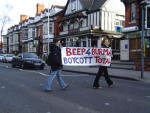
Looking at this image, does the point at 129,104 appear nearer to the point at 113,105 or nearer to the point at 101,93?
the point at 113,105

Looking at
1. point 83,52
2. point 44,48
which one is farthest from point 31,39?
point 83,52

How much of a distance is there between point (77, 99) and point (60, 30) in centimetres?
3167

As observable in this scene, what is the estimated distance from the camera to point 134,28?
21031mm

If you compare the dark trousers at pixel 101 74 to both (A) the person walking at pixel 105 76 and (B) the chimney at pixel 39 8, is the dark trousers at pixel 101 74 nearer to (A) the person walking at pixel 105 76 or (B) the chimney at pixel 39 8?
(A) the person walking at pixel 105 76

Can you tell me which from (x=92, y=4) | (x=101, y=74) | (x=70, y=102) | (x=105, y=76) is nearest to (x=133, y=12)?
(x=92, y=4)

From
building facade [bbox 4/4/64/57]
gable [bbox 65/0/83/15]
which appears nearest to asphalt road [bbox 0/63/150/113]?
building facade [bbox 4/4/64/57]

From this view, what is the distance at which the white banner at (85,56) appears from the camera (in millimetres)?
8836

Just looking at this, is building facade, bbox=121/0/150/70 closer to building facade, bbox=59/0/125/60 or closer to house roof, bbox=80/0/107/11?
building facade, bbox=59/0/125/60

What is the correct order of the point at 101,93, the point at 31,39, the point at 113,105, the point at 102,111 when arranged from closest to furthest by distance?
1. the point at 102,111
2. the point at 113,105
3. the point at 101,93
4. the point at 31,39

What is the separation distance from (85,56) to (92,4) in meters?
Result: 22.5

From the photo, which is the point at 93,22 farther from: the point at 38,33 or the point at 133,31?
the point at 38,33

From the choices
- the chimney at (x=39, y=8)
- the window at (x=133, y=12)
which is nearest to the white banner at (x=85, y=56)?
the window at (x=133, y=12)

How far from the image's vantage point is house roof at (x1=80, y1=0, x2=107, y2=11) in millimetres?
28750

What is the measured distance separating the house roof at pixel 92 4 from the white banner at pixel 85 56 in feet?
66.4
